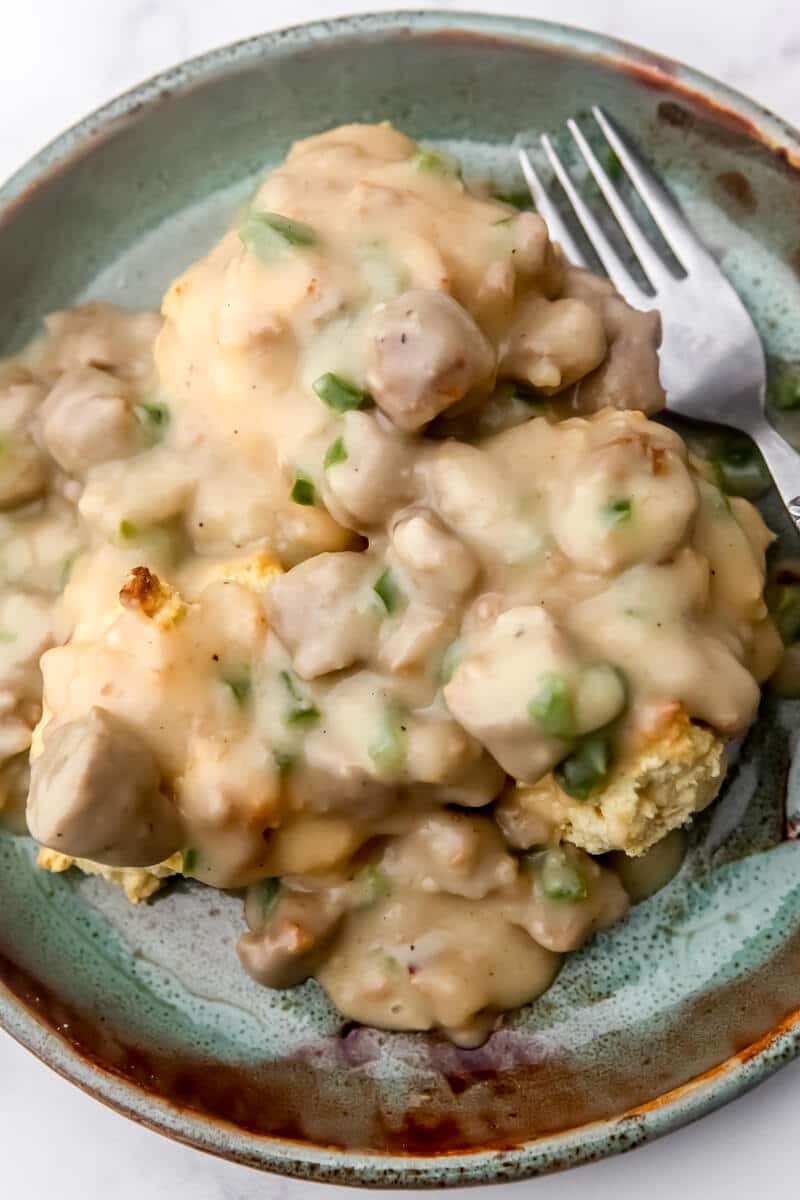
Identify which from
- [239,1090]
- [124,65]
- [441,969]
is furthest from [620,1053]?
[124,65]

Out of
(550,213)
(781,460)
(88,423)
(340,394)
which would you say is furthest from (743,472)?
(88,423)

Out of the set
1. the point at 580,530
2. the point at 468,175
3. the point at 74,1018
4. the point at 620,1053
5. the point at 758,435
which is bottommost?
the point at 620,1053

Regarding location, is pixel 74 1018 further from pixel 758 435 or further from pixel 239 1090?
pixel 758 435

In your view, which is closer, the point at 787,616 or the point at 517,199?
the point at 787,616

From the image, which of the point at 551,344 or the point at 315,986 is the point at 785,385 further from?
the point at 315,986

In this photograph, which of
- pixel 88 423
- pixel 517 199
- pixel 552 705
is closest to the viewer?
pixel 552 705

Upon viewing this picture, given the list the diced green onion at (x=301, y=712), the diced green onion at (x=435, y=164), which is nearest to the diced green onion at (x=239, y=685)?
the diced green onion at (x=301, y=712)

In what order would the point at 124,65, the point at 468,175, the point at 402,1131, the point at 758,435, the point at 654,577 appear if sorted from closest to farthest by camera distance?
the point at 654,577, the point at 402,1131, the point at 758,435, the point at 468,175, the point at 124,65

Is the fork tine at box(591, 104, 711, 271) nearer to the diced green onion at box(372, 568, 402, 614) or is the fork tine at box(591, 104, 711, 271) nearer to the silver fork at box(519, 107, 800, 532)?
the silver fork at box(519, 107, 800, 532)
